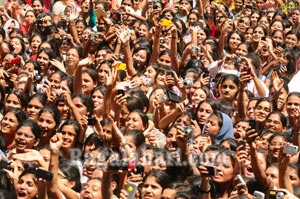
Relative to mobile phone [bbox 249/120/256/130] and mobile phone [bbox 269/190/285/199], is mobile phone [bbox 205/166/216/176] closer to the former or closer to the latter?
mobile phone [bbox 269/190/285/199]

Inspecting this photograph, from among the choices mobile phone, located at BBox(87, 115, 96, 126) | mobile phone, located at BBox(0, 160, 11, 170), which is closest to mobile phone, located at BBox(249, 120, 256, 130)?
mobile phone, located at BBox(87, 115, 96, 126)

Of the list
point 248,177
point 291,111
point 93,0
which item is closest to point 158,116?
point 291,111

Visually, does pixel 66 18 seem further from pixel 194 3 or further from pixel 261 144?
pixel 261 144

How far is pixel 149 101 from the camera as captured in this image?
9.05m

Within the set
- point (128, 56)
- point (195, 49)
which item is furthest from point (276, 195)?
point (195, 49)

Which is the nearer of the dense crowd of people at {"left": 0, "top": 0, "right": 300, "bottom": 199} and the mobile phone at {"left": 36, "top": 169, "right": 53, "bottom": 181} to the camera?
the mobile phone at {"left": 36, "top": 169, "right": 53, "bottom": 181}

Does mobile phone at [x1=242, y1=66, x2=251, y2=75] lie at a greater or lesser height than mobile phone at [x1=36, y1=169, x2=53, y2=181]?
greater

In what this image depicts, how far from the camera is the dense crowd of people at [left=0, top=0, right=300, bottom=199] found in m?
6.80

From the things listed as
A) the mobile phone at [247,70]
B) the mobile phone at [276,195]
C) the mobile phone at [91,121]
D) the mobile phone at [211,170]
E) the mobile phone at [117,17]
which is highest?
the mobile phone at [117,17]

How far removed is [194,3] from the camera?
14086 millimetres

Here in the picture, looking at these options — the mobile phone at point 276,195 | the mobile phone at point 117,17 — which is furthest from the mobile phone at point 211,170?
the mobile phone at point 117,17

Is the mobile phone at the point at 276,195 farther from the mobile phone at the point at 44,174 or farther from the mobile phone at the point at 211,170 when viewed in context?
the mobile phone at the point at 44,174

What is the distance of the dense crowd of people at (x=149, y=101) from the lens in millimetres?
6805

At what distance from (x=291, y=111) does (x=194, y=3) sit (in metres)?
5.71
